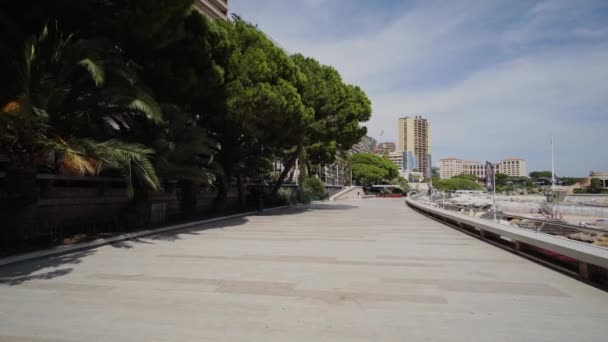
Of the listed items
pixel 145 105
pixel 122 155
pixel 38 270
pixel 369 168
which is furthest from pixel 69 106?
pixel 369 168

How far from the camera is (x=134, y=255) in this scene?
26.9 ft

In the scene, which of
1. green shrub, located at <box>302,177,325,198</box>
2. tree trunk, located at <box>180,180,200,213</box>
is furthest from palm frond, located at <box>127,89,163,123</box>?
green shrub, located at <box>302,177,325,198</box>

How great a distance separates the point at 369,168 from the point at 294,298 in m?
76.2

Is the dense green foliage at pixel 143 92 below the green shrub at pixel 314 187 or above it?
above

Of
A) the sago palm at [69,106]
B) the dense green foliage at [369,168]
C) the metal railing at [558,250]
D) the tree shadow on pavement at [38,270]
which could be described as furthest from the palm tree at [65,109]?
the dense green foliage at [369,168]

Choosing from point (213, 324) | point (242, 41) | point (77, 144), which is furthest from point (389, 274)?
point (242, 41)

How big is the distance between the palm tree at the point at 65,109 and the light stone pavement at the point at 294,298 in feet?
7.29

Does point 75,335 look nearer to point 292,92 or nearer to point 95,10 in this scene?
point 95,10

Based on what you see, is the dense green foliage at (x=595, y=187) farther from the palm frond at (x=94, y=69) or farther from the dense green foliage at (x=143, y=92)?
the palm frond at (x=94, y=69)

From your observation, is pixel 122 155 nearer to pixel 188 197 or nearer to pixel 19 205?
pixel 19 205

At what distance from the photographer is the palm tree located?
25.0 ft

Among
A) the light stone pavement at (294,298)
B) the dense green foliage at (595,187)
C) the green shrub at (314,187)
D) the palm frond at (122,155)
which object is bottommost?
the dense green foliage at (595,187)

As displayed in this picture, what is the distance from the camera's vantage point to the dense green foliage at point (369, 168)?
79188mm

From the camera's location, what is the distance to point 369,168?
262 feet
